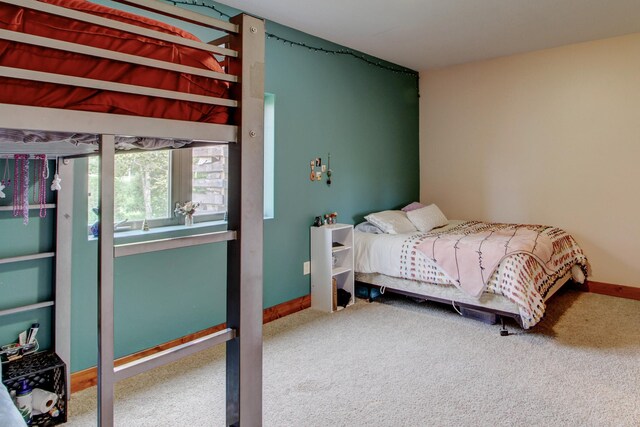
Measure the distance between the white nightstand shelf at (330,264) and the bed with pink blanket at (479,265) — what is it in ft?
0.43

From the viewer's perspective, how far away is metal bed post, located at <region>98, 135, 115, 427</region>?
2.86 feet

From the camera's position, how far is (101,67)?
35.3 inches

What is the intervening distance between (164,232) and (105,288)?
69.4 inches

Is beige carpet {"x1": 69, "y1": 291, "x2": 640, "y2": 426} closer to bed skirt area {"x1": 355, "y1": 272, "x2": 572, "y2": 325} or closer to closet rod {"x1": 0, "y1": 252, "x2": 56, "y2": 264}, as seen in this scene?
bed skirt area {"x1": 355, "y1": 272, "x2": 572, "y2": 325}

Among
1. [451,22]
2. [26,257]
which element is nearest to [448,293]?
[451,22]

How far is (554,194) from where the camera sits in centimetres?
407

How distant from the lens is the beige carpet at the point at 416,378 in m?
1.90

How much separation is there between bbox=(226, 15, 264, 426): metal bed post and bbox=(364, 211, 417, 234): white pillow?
106 inches

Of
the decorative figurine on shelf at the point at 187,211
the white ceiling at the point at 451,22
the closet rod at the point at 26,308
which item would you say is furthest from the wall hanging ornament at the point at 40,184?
the white ceiling at the point at 451,22

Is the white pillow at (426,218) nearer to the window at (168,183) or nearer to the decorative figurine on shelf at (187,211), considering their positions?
the window at (168,183)

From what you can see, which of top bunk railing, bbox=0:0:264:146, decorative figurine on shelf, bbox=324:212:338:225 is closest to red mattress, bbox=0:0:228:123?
top bunk railing, bbox=0:0:264:146

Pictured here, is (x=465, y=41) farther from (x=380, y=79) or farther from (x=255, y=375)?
(x=255, y=375)

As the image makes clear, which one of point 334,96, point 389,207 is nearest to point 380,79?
point 334,96

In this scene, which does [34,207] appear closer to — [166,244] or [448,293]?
[166,244]
